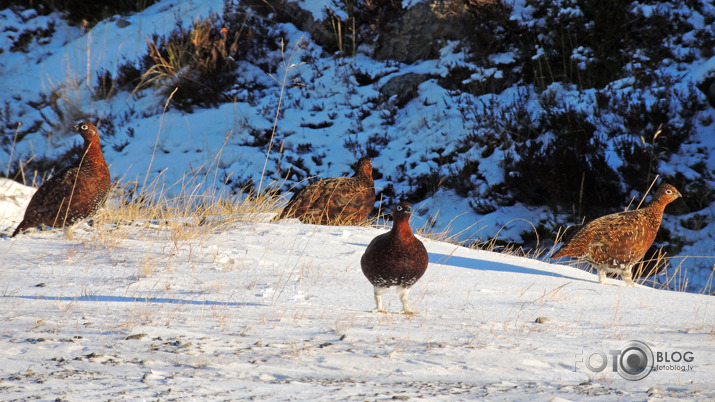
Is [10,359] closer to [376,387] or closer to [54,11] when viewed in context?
[376,387]

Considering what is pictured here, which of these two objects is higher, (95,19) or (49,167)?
(95,19)

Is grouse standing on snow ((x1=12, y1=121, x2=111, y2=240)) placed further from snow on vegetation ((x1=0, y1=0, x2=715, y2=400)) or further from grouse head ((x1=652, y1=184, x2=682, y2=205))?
grouse head ((x1=652, y1=184, x2=682, y2=205))

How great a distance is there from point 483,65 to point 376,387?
26.0ft

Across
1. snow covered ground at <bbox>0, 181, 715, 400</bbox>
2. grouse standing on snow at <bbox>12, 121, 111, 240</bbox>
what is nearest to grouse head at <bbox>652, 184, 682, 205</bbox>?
snow covered ground at <bbox>0, 181, 715, 400</bbox>

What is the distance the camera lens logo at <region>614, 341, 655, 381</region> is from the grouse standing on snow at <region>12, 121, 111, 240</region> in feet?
11.4

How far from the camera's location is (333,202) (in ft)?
19.1

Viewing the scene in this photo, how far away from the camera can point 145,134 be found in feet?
33.3

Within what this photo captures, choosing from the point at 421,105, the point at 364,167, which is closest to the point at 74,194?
the point at 364,167

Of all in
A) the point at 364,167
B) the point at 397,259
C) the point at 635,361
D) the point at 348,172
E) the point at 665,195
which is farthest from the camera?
the point at 348,172

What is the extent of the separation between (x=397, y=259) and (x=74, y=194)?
2.49m

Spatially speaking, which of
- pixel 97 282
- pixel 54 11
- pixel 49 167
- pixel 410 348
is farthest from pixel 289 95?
pixel 410 348

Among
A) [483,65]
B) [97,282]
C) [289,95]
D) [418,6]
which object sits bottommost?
[97,282]

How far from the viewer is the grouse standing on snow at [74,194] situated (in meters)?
4.33

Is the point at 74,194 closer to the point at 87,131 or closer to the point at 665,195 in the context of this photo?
the point at 87,131
